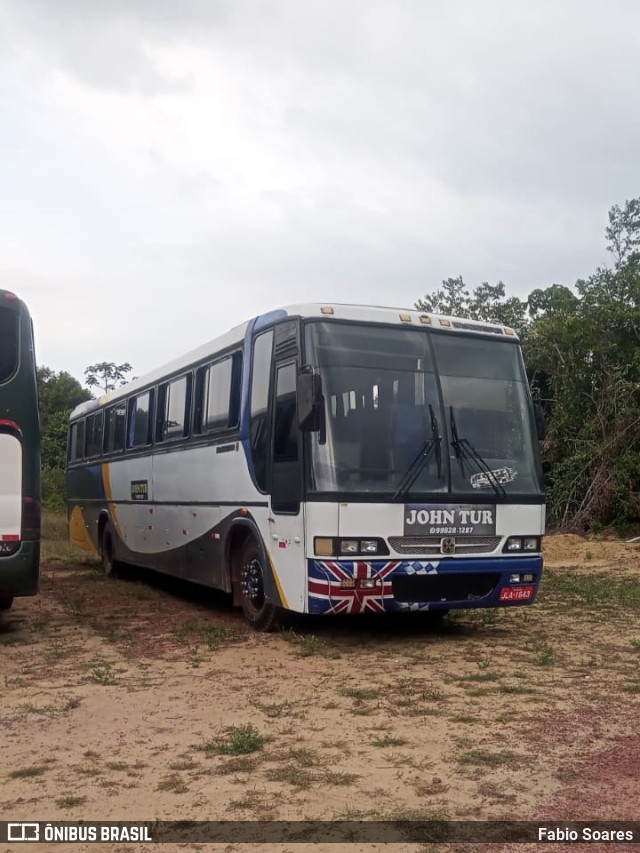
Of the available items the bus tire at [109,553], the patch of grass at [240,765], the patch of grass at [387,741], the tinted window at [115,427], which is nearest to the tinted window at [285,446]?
the patch of grass at [387,741]

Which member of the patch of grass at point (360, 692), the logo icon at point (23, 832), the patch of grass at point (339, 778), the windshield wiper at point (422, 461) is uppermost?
the windshield wiper at point (422, 461)

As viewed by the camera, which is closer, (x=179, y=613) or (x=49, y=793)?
(x=49, y=793)

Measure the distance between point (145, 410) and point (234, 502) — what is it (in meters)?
4.34

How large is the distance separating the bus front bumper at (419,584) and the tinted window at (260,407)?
1.35 metres

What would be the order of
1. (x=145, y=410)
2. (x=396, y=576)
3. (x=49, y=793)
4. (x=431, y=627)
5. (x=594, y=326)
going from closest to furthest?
(x=49, y=793) → (x=396, y=576) → (x=431, y=627) → (x=145, y=410) → (x=594, y=326)

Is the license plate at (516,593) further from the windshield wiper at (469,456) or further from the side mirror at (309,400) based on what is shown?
the side mirror at (309,400)

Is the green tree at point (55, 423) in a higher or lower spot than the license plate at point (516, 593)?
higher

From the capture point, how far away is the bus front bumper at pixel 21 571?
855 centimetres

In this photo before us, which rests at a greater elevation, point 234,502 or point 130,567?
point 234,502

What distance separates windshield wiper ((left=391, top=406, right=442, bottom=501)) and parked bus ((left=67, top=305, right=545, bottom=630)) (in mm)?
13

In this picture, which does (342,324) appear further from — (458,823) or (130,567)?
(130,567)

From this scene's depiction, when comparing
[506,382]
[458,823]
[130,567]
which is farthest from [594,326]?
[458,823]

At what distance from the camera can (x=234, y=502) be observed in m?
9.87

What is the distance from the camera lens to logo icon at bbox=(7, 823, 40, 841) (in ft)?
13.8
